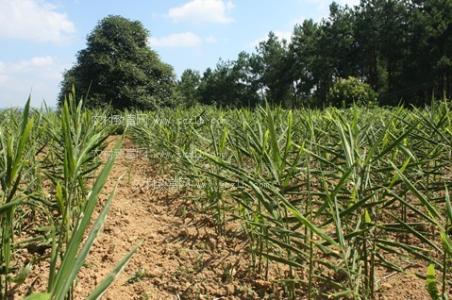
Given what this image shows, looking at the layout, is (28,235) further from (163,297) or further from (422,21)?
(422,21)

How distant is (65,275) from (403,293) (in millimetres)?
1563

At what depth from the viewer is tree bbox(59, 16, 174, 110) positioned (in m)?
19.4

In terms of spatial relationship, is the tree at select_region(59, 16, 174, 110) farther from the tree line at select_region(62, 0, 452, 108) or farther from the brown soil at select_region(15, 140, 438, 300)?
the brown soil at select_region(15, 140, 438, 300)

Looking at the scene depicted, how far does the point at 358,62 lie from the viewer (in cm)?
2944

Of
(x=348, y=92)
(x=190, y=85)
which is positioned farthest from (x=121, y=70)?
(x=190, y=85)

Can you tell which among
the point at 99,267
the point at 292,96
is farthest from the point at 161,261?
the point at 292,96

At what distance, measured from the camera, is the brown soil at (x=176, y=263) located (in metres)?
1.77

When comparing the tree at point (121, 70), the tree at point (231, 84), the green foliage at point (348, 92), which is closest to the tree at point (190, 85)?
A: the tree at point (231, 84)

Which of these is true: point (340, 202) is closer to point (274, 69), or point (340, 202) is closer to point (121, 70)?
point (121, 70)

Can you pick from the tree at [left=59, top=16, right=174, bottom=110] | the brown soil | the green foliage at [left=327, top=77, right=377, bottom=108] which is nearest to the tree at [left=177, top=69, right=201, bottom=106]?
the tree at [left=59, top=16, right=174, bottom=110]

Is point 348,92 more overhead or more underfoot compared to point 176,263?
more overhead

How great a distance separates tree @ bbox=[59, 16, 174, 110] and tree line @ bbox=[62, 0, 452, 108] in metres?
0.06

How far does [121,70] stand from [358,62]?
55.5ft

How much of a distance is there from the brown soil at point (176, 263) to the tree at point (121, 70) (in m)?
16.4
